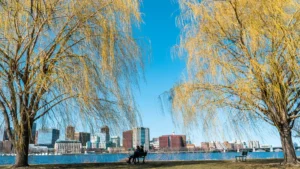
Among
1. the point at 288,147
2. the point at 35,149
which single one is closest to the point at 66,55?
the point at 288,147

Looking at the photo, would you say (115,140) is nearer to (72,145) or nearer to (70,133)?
(70,133)

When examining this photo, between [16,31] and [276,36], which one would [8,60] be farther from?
[276,36]

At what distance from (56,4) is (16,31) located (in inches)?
56.9

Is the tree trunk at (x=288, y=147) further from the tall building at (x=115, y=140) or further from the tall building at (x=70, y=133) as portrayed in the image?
the tall building at (x=70, y=133)

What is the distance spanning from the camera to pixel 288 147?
9016mm

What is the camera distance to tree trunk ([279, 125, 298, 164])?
8.90 metres

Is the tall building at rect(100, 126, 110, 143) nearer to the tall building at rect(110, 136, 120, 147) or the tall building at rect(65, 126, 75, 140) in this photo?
the tall building at rect(110, 136, 120, 147)

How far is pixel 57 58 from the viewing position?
301 inches

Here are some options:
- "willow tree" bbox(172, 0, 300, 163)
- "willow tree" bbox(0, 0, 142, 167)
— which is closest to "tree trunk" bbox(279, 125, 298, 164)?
"willow tree" bbox(172, 0, 300, 163)

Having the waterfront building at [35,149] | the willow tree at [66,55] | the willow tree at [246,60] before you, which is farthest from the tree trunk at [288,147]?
the waterfront building at [35,149]

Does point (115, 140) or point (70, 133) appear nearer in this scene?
point (70, 133)

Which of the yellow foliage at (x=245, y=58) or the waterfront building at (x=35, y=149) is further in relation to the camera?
the waterfront building at (x=35, y=149)

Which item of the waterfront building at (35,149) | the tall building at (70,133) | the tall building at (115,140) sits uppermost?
the tall building at (70,133)

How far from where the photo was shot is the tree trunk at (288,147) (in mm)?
8898
